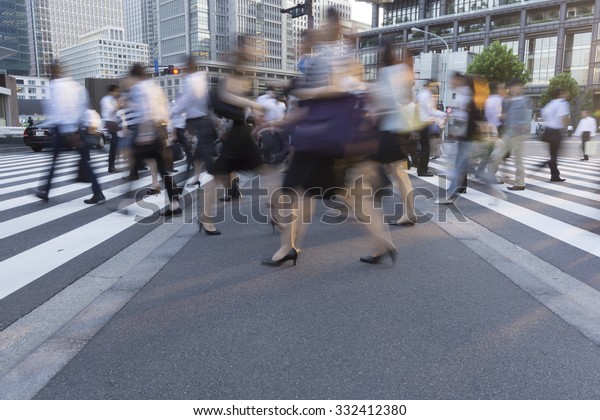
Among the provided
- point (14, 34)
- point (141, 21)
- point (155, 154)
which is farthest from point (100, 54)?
point (155, 154)

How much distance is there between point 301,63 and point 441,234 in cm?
269

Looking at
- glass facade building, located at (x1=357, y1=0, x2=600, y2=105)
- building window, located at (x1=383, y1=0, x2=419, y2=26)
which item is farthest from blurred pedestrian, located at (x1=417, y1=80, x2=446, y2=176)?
building window, located at (x1=383, y1=0, x2=419, y2=26)

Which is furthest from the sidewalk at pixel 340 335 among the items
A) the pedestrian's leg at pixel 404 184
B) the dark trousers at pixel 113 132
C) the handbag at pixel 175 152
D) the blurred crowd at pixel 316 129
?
the dark trousers at pixel 113 132

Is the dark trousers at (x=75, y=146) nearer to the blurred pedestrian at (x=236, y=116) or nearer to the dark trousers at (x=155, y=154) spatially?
the dark trousers at (x=155, y=154)

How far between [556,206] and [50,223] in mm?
6982

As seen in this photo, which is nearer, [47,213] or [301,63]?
[301,63]

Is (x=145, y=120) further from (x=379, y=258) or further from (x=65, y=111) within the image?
(x=379, y=258)

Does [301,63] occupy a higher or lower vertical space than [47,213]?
higher

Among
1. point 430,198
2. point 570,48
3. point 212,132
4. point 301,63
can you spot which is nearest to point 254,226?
point 212,132

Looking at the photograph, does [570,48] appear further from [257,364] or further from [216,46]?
[216,46]

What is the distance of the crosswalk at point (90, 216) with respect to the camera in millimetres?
4477

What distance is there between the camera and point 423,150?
10.2m

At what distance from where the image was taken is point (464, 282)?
3760mm
